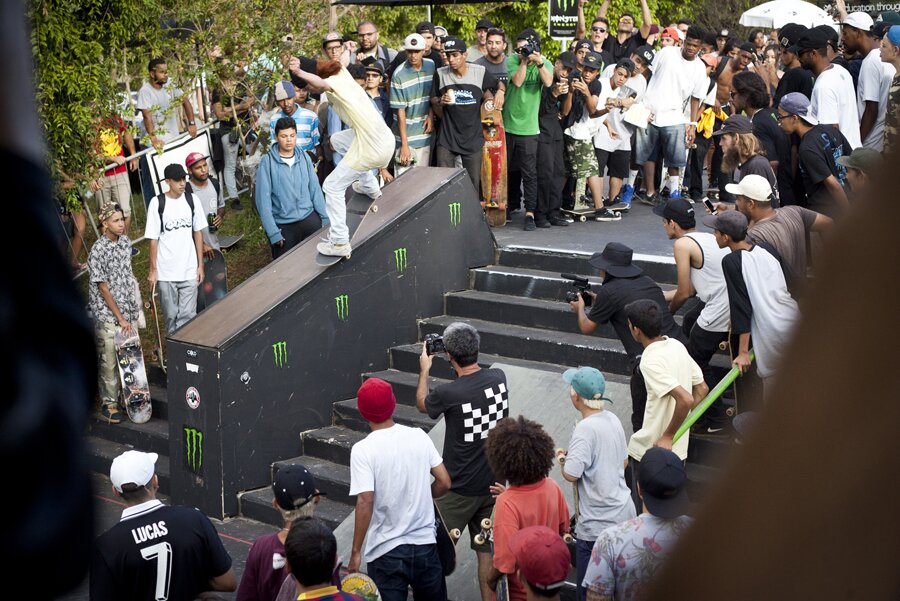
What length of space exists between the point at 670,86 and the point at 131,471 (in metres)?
8.96

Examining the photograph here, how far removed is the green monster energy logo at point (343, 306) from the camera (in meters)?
9.30

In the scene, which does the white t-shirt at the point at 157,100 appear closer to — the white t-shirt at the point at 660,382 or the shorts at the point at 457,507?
the shorts at the point at 457,507

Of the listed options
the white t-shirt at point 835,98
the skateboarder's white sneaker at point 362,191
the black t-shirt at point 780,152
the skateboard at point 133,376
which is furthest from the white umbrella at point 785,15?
the skateboard at point 133,376

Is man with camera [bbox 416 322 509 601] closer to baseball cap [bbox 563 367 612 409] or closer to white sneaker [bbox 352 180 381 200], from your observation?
baseball cap [bbox 563 367 612 409]

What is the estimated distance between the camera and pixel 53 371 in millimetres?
759

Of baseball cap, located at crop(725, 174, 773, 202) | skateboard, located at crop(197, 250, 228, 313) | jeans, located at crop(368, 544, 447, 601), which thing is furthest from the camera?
skateboard, located at crop(197, 250, 228, 313)

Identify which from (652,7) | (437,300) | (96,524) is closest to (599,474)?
(437,300)

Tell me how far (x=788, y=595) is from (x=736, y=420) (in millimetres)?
6178

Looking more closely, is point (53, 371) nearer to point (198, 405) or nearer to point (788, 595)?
point (788, 595)

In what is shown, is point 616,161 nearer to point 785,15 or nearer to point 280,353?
point 280,353

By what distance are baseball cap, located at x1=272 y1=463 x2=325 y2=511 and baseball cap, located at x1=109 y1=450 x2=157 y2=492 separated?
66 cm

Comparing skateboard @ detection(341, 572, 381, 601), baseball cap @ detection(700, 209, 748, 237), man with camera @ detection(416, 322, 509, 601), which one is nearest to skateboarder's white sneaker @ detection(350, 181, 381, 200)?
man with camera @ detection(416, 322, 509, 601)

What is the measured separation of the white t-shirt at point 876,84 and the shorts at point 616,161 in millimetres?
3101

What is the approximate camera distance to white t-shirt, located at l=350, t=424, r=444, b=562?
6.09 m
